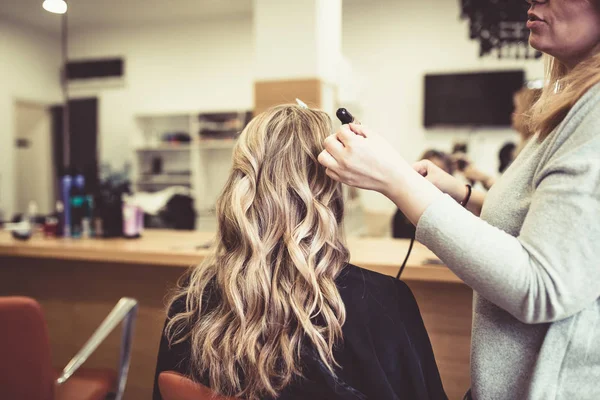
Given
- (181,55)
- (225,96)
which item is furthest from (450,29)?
(181,55)

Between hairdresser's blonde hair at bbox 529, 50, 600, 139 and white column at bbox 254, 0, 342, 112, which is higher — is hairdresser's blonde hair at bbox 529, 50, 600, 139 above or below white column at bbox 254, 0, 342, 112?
below

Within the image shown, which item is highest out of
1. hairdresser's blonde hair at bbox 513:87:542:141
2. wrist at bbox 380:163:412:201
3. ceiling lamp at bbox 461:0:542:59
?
ceiling lamp at bbox 461:0:542:59

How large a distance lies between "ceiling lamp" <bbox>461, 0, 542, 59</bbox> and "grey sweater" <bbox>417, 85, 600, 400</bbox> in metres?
1.41

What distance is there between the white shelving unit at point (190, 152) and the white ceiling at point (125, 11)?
127 cm

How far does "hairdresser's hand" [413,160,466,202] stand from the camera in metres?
1.07

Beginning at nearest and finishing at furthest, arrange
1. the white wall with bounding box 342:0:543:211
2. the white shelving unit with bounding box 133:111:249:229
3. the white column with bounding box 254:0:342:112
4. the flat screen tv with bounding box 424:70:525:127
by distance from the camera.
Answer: the white column with bounding box 254:0:342:112
the flat screen tv with bounding box 424:70:525:127
the white wall with bounding box 342:0:543:211
the white shelving unit with bounding box 133:111:249:229

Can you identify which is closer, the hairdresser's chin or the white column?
the hairdresser's chin

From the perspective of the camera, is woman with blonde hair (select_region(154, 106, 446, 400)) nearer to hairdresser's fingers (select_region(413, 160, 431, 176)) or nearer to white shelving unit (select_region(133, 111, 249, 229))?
hairdresser's fingers (select_region(413, 160, 431, 176))

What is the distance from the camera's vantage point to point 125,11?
591 centimetres

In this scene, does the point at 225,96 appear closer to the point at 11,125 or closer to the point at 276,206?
the point at 11,125

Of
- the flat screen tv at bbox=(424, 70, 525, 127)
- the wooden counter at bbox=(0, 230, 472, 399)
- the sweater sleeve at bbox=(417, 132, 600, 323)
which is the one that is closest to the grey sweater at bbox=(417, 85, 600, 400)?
the sweater sleeve at bbox=(417, 132, 600, 323)

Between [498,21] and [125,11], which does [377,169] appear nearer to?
[498,21]

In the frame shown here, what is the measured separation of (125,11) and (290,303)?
19.8 feet

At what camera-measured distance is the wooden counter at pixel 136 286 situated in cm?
188
